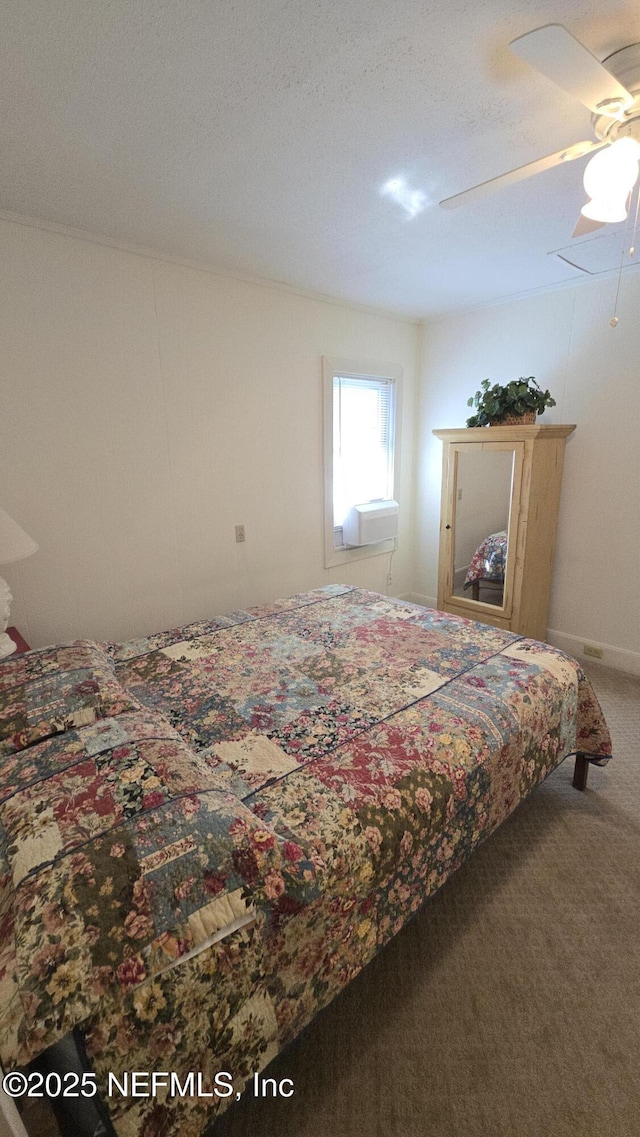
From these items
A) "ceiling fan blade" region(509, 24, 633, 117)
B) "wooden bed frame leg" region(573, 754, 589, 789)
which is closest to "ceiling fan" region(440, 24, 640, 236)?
"ceiling fan blade" region(509, 24, 633, 117)

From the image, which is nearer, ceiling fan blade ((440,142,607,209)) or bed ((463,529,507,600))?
ceiling fan blade ((440,142,607,209))

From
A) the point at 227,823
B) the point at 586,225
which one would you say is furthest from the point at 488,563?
the point at 227,823

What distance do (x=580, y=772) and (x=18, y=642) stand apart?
243 cm

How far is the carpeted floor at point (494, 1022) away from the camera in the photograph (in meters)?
1.06

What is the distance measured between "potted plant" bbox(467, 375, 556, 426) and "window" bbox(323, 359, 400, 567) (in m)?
0.86

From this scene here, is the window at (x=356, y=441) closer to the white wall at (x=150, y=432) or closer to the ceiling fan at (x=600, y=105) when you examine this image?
the white wall at (x=150, y=432)

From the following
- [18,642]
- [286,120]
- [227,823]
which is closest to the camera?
[227,823]

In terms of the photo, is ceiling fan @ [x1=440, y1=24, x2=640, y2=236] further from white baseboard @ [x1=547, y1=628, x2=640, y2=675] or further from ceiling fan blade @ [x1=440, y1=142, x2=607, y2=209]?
white baseboard @ [x1=547, y1=628, x2=640, y2=675]

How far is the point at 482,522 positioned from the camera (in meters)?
3.18

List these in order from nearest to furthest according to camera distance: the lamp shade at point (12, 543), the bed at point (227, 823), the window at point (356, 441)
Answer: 1. the bed at point (227, 823)
2. the lamp shade at point (12, 543)
3. the window at point (356, 441)

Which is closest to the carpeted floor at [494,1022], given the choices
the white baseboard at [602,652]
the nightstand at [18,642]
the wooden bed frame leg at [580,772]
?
the wooden bed frame leg at [580,772]

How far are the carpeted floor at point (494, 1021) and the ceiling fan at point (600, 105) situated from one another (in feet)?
6.77

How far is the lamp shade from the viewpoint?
5.32ft

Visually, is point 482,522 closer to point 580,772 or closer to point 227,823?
point 580,772
